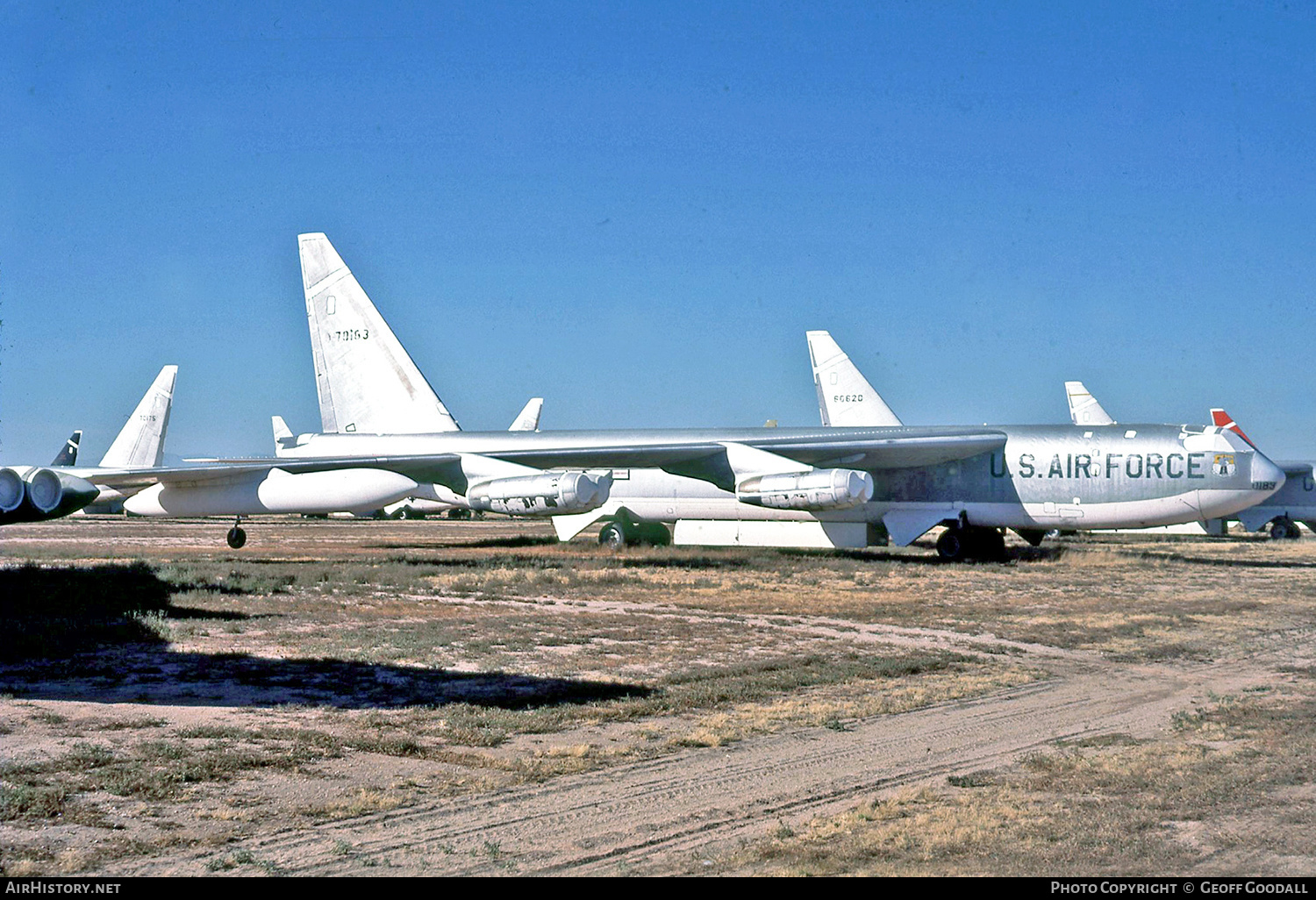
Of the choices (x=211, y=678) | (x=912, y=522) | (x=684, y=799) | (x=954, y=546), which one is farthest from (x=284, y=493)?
(x=684, y=799)

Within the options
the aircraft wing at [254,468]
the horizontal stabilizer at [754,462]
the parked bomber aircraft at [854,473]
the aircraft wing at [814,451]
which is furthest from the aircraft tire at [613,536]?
the aircraft wing at [254,468]

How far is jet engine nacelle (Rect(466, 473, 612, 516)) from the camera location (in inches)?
888

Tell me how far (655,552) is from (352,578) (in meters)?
9.35

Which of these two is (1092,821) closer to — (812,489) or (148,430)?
(812,489)

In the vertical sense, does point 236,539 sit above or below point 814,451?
below

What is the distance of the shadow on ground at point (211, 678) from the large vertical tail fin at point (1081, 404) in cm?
3328

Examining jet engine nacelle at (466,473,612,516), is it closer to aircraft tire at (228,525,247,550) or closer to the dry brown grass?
aircraft tire at (228,525,247,550)

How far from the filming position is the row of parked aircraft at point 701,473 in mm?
24016

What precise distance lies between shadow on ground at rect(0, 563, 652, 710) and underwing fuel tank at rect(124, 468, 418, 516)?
12.9 metres

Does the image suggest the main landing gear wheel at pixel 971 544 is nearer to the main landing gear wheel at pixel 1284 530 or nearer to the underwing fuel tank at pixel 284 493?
the underwing fuel tank at pixel 284 493

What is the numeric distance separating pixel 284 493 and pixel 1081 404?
26.8 metres

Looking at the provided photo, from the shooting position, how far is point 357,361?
97.2 ft

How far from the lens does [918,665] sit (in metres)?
11.7
